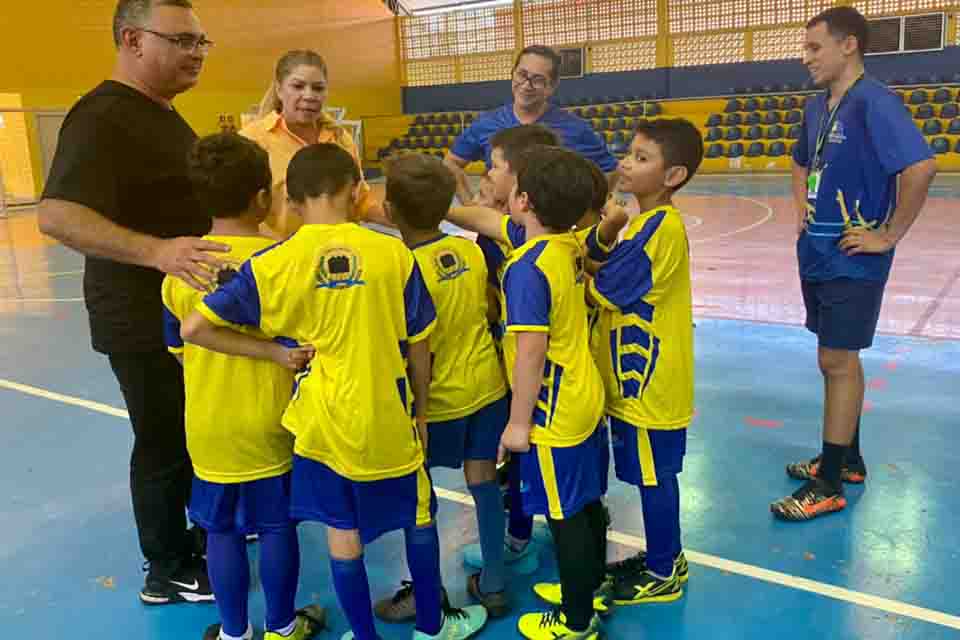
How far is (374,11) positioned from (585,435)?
88.9 ft

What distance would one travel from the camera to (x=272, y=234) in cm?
293

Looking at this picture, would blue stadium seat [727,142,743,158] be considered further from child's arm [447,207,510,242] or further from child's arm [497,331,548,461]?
child's arm [497,331,548,461]

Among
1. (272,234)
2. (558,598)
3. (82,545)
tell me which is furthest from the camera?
(82,545)

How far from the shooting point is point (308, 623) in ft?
8.70

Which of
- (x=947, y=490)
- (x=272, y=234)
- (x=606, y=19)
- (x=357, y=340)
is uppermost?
(x=606, y=19)

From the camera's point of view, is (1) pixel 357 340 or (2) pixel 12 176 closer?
(1) pixel 357 340

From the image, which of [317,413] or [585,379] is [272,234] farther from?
[585,379]

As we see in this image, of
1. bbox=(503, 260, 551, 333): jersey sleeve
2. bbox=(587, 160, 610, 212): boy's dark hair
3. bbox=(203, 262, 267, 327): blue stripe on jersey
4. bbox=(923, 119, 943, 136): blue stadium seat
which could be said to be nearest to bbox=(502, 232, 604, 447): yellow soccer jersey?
bbox=(503, 260, 551, 333): jersey sleeve

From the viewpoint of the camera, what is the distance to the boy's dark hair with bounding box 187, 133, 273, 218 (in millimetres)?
2236

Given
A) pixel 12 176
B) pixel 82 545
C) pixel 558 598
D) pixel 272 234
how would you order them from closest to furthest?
pixel 558 598 < pixel 272 234 < pixel 82 545 < pixel 12 176

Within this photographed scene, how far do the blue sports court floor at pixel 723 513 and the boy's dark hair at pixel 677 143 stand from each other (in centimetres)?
146

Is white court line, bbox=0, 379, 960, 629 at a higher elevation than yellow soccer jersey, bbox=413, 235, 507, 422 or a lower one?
lower

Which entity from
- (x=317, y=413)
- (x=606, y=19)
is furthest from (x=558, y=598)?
(x=606, y=19)

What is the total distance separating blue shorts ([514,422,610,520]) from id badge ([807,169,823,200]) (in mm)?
1689
